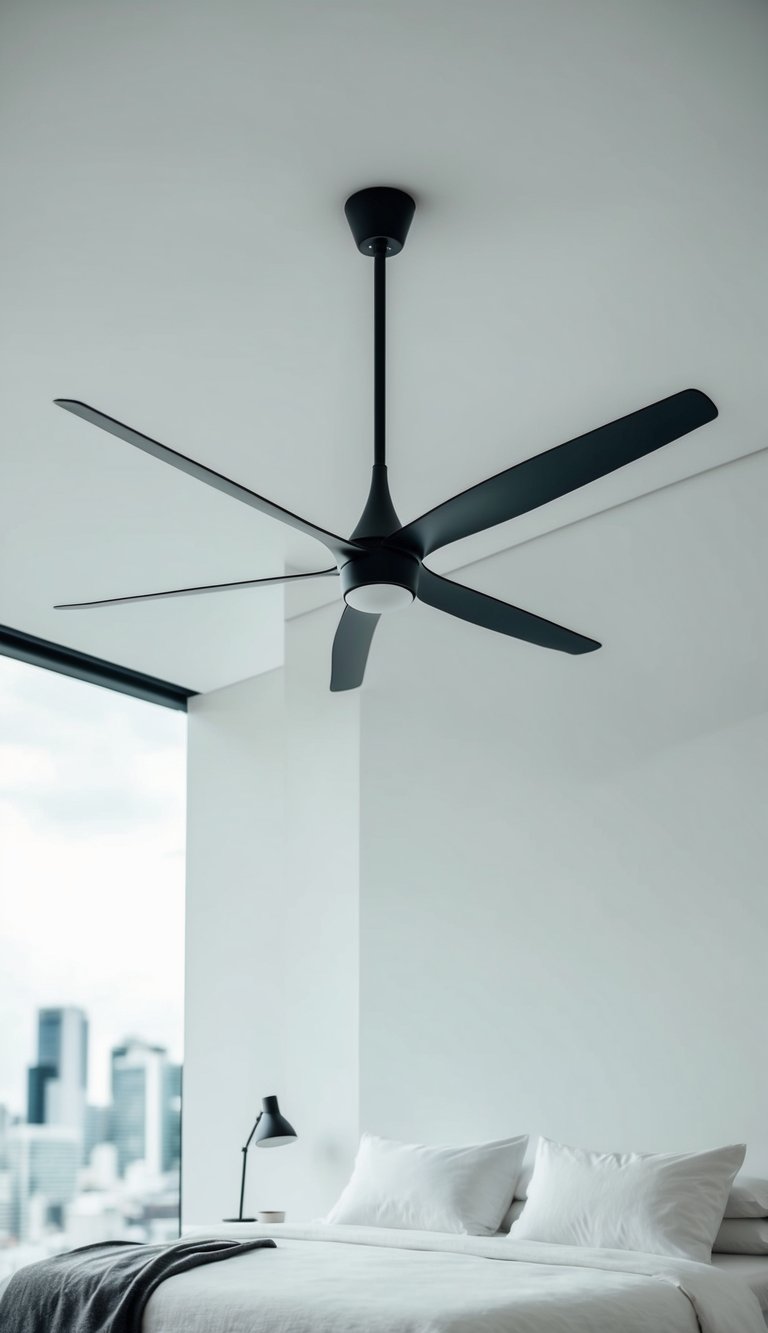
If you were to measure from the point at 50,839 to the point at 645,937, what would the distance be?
2.51m

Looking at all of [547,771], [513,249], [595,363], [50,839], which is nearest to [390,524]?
[513,249]

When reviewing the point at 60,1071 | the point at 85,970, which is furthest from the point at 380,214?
the point at 60,1071

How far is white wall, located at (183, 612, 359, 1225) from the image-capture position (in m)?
4.31

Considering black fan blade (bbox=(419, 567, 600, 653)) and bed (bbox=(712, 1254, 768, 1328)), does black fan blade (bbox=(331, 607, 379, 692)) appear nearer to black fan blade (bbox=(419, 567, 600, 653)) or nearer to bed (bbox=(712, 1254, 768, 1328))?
black fan blade (bbox=(419, 567, 600, 653))

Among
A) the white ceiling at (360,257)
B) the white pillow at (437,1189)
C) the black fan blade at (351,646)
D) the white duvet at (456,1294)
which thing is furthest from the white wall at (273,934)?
the white duvet at (456,1294)

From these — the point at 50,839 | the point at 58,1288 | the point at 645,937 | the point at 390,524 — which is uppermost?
the point at 390,524

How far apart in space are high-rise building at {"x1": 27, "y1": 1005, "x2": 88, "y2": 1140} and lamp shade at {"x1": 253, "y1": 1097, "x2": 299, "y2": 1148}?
1.05 m

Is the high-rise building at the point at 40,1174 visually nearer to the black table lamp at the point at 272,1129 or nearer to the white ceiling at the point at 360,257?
the black table lamp at the point at 272,1129

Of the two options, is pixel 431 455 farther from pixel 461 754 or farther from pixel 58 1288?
pixel 58 1288

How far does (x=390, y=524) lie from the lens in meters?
2.62

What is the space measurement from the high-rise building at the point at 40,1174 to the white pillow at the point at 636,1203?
222 centimetres

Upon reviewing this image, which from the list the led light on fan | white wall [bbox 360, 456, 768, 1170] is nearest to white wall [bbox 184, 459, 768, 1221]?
white wall [bbox 360, 456, 768, 1170]

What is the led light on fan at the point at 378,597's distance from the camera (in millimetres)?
2637

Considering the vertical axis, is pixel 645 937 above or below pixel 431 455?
below
